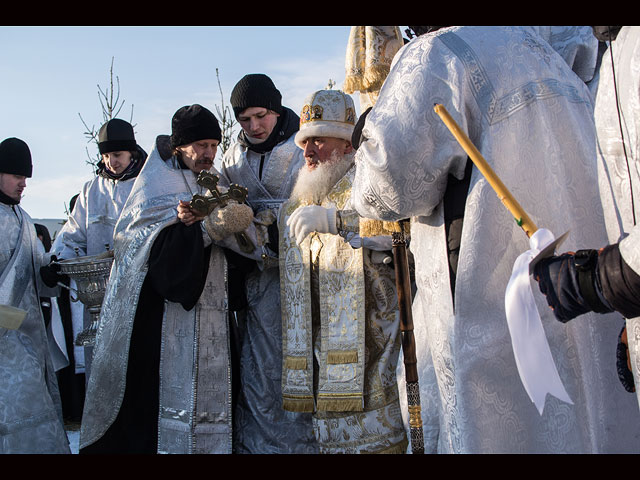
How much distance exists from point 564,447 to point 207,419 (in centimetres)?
281

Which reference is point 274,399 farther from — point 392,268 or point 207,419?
point 392,268

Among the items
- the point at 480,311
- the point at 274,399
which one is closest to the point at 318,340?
the point at 274,399

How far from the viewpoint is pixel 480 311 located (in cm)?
252

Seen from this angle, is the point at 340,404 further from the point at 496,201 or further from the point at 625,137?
the point at 625,137

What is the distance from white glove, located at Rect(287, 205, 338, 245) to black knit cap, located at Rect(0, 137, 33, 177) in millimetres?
2595

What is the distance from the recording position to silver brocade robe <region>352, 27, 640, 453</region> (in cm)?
243

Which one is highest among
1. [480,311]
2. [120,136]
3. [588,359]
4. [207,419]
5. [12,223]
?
[120,136]

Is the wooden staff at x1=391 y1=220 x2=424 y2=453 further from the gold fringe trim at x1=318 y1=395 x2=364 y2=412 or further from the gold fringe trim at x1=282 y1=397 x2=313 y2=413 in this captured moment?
the gold fringe trim at x1=282 y1=397 x2=313 y2=413

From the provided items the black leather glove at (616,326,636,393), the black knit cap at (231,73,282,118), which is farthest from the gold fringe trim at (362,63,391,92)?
the black leather glove at (616,326,636,393)

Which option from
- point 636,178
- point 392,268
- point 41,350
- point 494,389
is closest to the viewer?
point 636,178

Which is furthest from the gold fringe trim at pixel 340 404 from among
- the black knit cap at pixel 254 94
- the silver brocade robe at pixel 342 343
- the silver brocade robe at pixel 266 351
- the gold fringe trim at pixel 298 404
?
the black knit cap at pixel 254 94

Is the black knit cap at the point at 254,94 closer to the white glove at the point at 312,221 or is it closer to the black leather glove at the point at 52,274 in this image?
the white glove at the point at 312,221

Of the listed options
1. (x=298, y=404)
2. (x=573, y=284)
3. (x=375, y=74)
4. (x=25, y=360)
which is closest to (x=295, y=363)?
(x=298, y=404)

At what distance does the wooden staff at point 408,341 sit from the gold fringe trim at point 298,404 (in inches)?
47.5
